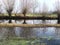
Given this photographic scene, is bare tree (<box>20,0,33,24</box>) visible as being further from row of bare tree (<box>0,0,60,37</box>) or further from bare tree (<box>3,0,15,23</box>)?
bare tree (<box>3,0,15,23</box>)

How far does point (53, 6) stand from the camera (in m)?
9.17

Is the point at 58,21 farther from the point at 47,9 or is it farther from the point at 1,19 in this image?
the point at 1,19

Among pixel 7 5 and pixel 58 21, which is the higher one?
pixel 7 5

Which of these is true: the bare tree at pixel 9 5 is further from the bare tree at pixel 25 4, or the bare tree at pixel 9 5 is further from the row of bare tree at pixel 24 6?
the bare tree at pixel 25 4

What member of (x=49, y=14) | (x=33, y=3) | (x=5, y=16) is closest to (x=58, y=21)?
(x=49, y=14)

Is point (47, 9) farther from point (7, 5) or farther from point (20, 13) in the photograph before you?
point (7, 5)

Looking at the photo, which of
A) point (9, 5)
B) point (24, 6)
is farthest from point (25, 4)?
point (9, 5)

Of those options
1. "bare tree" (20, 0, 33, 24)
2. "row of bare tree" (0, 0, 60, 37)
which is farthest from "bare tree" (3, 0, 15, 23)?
"bare tree" (20, 0, 33, 24)

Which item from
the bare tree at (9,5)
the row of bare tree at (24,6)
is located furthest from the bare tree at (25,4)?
the bare tree at (9,5)

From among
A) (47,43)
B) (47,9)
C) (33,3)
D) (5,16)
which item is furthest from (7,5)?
(47,43)

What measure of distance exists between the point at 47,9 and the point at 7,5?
1.82 m

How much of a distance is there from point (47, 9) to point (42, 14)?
0.33m

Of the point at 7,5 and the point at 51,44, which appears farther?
the point at 7,5

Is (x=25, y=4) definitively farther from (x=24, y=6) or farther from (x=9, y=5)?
(x=9, y=5)
